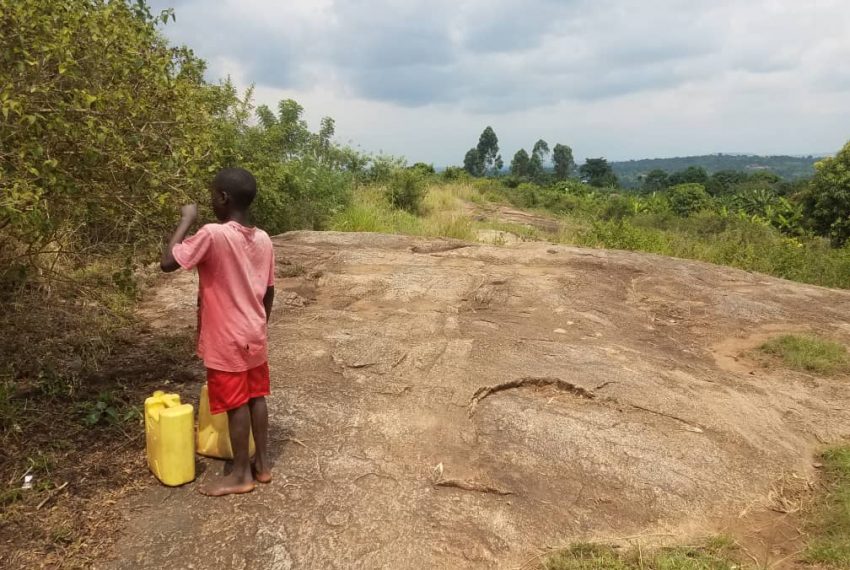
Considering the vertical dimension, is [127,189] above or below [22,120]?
below

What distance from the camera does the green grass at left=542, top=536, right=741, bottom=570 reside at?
8.16 ft

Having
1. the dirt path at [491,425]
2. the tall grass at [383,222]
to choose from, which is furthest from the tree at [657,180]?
the dirt path at [491,425]

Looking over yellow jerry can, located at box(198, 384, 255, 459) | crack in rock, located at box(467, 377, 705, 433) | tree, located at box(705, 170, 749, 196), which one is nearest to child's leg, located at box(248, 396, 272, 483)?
yellow jerry can, located at box(198, 384, 255, 459)

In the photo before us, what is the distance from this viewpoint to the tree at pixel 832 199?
15010 mm

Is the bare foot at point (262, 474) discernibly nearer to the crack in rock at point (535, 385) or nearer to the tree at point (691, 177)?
the crack in rock at point (535, 385)

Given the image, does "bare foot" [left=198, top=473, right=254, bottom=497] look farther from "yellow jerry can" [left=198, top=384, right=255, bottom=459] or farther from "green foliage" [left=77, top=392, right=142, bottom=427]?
"green foliage" [left=77, top=392, right=142, bottom=427]

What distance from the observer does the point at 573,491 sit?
3.01 m

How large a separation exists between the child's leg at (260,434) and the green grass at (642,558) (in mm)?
1251

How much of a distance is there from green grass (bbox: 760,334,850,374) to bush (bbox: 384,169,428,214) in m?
10.4

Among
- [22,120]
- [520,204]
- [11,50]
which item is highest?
[11,50]

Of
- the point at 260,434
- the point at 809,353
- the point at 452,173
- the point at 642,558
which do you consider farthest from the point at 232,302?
the point at 452,173

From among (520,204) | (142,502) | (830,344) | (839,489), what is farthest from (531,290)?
(520,204)

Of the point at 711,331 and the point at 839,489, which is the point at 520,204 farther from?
the point at 839,489

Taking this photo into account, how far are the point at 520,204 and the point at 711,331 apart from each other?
63.2 feet
